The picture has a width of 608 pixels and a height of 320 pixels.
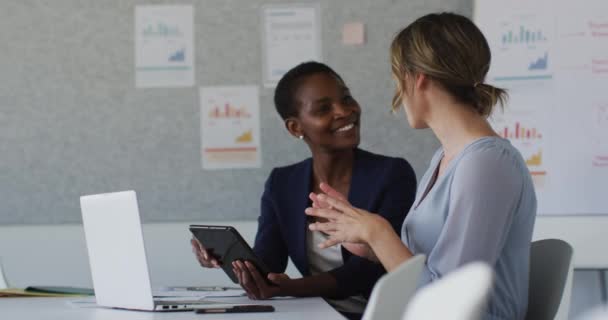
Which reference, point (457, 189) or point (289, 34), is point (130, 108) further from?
point (457, 189)

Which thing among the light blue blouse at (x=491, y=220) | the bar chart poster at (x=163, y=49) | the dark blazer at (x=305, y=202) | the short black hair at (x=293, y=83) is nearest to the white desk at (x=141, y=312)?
the light blue blouse at (x=491, y=220)

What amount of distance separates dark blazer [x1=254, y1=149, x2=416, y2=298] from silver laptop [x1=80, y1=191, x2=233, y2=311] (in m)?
0.53

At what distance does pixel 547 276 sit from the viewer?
6.39ft

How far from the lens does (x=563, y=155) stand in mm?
3309

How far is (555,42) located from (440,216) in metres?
1.62

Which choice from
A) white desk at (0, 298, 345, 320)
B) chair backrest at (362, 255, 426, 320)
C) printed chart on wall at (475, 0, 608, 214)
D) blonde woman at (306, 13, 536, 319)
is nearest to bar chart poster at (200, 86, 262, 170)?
printed chart on wall at (475, 0, 608, 214)

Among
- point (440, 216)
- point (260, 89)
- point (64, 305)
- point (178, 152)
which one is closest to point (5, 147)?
point (178, 152)

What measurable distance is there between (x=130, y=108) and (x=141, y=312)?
1533 mm

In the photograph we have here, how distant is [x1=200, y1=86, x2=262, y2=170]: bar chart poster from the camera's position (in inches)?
134

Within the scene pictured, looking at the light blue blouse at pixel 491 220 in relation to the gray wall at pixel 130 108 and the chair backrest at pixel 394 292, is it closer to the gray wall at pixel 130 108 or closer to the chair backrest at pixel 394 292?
the chair backrest at pixel 394 292

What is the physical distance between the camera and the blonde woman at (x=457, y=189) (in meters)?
1.78

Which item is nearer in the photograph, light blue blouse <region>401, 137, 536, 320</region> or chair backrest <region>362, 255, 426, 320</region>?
chair backrest <region>362, 255, 426, 320</region>

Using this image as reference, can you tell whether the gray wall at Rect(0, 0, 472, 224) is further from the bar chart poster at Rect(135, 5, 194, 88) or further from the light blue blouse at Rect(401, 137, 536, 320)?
the light blue blouse at Rect(401, 137, 536, 320)

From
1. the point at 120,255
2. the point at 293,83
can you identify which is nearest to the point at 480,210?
the point at 120,255
